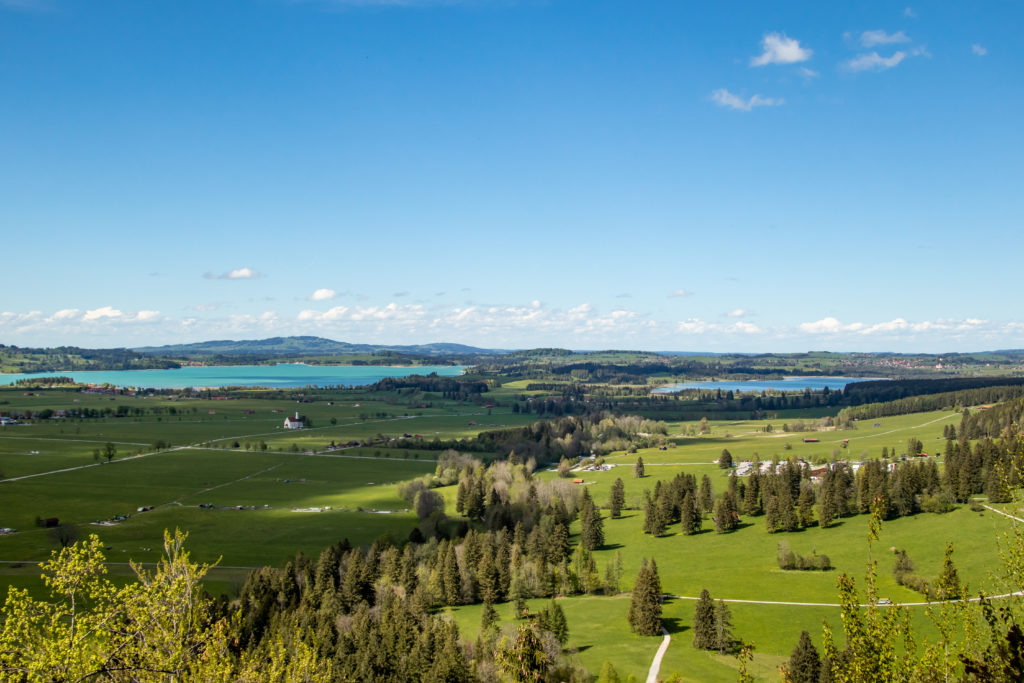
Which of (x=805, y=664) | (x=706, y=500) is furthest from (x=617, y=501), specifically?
(x=805, y=664)

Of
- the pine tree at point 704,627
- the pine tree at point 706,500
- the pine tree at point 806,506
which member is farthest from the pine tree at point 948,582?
the pine tree at point 706,500

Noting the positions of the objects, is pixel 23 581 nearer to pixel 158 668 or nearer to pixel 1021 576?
pixel 158 668

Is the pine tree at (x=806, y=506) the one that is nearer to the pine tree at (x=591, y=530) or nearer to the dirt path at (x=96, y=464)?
the pine tree at (x=591, y=530)

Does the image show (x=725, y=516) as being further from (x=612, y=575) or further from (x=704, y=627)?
(x=704, y=627)

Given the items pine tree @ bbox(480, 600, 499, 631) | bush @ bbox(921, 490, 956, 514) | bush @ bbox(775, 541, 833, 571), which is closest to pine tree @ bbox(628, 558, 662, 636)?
pine tree @ bbox(480, 600, 499, 631)

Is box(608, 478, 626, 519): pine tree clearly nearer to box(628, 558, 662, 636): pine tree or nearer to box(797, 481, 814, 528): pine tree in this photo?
box(797, 481, 814, 528): pine tree

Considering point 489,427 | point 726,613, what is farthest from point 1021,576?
point 489,427

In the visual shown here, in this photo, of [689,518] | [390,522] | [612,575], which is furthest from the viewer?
[390,522]
